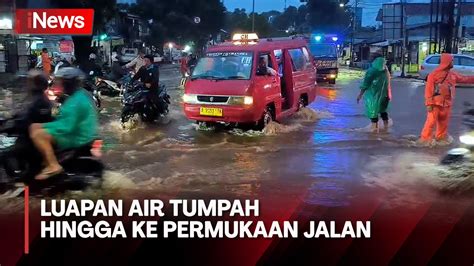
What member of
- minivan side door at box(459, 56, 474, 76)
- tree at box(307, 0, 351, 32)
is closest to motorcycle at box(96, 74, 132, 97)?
minivan side door at box(459, 56, 474, 76)

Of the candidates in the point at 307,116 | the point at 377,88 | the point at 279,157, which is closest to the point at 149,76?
the point at 307,116

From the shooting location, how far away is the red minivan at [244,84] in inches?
432

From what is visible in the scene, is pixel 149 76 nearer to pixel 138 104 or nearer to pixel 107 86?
pixel 138 104

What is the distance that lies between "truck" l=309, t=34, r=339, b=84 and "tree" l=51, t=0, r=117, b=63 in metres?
10.9

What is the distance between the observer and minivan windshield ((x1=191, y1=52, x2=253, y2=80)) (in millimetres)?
11406

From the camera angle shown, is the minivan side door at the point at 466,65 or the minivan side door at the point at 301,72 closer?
the minivan side door at the point at 301,72

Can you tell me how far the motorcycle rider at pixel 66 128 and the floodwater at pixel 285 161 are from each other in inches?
42.3

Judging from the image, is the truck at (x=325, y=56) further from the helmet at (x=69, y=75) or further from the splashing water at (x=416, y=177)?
the helmet at (x=69, y=75)

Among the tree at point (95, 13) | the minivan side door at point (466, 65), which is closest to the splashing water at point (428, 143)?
the minivan side door at point (466, 65)

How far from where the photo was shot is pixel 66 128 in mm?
5723

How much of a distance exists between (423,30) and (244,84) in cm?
4305

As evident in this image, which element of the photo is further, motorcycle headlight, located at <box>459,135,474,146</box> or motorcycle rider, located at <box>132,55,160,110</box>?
motorcycle rider, located at <box>132,55,160,110</box>

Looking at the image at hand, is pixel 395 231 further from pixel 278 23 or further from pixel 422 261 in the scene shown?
pixel 278 23

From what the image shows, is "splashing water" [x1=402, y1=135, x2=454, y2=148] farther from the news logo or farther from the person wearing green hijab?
the news logo
